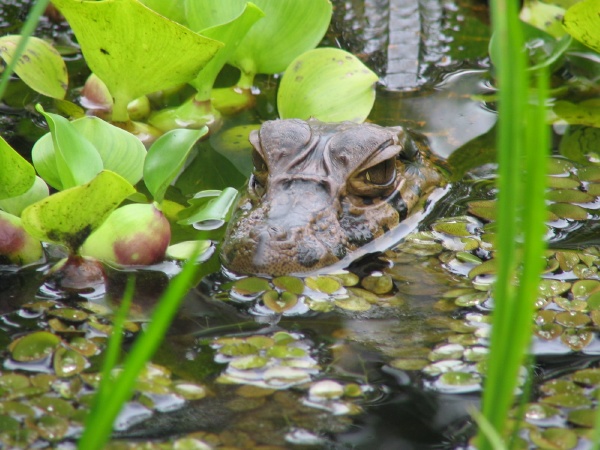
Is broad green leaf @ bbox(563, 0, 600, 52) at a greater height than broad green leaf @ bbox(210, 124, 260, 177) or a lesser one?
greater

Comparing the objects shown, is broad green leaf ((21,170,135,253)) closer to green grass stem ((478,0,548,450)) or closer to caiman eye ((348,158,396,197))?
caiman eye ((348,158,396,197))

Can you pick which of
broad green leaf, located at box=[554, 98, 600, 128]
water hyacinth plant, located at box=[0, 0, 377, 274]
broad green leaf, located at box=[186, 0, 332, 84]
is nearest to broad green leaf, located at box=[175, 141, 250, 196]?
water hyacinth plant, located at box=[0, 0, 377, 274]

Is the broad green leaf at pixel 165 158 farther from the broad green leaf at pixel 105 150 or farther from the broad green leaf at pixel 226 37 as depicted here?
the broad green leaf at pixel 226 37

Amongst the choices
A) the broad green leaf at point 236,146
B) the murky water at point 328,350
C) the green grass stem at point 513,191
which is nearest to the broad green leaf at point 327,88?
the broad green leaf at point 236,146

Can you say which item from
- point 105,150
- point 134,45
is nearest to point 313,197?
point 105,150

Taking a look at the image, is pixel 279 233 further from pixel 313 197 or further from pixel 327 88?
pixel 327 88

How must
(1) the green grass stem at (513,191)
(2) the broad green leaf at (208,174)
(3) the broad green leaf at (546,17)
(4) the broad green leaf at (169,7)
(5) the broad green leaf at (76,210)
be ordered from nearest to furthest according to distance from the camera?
(1) the green grass stem at (513,191)
(5) the broad green leaf at (76,210)
(2) the broad green leaf at (208,174)
(4) the broad green leaf at (169,7)
(3) the broad green leaf at (546,17)
